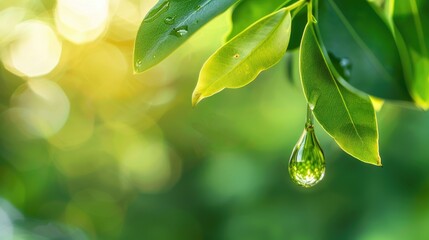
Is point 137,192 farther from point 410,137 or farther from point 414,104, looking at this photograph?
point 414,104

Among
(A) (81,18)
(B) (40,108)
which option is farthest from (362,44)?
(B) (40,108)

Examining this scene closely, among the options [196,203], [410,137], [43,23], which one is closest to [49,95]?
[43,23]

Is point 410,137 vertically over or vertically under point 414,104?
under

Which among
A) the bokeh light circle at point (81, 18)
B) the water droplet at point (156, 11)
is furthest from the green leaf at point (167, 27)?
the bokeh light circle at point (81, 18)

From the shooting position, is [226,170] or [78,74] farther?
[78,74]

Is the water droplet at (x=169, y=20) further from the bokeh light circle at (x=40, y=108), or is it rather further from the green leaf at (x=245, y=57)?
the bokeh light circle at (x=40, y=108)

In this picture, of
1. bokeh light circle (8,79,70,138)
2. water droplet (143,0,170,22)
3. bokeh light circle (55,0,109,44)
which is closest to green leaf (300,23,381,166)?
water droplet (143,0,170,22)
